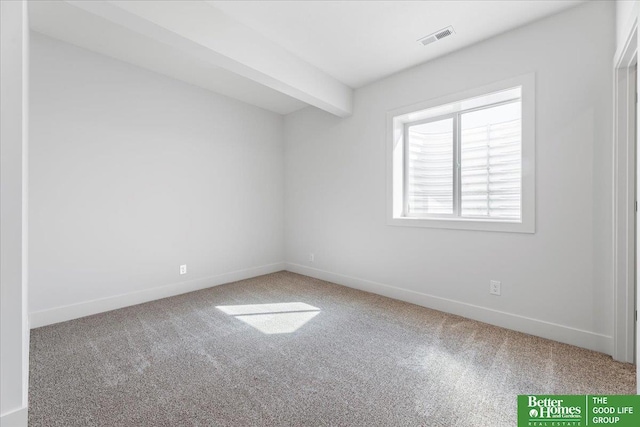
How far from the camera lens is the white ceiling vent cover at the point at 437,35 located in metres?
2.55

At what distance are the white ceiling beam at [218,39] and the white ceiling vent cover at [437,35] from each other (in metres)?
1.17

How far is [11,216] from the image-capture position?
1.33 meters

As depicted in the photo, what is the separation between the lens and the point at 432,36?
263 cm

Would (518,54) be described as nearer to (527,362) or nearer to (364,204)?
(364,204)

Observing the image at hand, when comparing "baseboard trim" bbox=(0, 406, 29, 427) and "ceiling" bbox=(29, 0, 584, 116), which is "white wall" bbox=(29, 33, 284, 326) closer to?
"ceiling" bbox=(29, 0, 584, 116)

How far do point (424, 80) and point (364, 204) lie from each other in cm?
158

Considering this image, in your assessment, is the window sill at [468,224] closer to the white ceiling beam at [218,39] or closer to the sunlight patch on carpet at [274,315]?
the sunlight patch on carpet at [274,315]

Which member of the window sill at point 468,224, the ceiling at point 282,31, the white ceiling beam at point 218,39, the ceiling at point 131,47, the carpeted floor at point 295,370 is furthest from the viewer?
the window sill at point 468,224

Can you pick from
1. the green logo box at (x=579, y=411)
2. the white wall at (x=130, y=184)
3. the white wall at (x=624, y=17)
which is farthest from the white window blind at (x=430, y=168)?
the white wall at (x=130, y=184)

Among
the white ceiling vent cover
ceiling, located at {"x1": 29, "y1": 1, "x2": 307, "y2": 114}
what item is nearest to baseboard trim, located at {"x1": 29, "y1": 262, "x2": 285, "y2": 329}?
ceiling, located at {"x1": 29, "y1": 1, "x2": 307, "y2": 114}

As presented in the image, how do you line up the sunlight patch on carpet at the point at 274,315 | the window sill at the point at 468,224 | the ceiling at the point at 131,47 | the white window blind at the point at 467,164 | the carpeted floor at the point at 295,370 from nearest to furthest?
1. the carpeted floor at the point at 295,370
2. the ceiling at the point at 131,47
3. the window sill at the point at 468,224
4. the sunlight patch on carpet at the point at 274,315
5. the white window blind at the point at 467,164

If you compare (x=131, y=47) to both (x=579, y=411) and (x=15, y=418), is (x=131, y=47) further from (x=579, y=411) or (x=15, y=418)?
(x=579, y=411)

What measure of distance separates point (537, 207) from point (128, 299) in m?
4.19

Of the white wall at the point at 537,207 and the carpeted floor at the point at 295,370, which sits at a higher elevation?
the white wall at the point at 537,207
